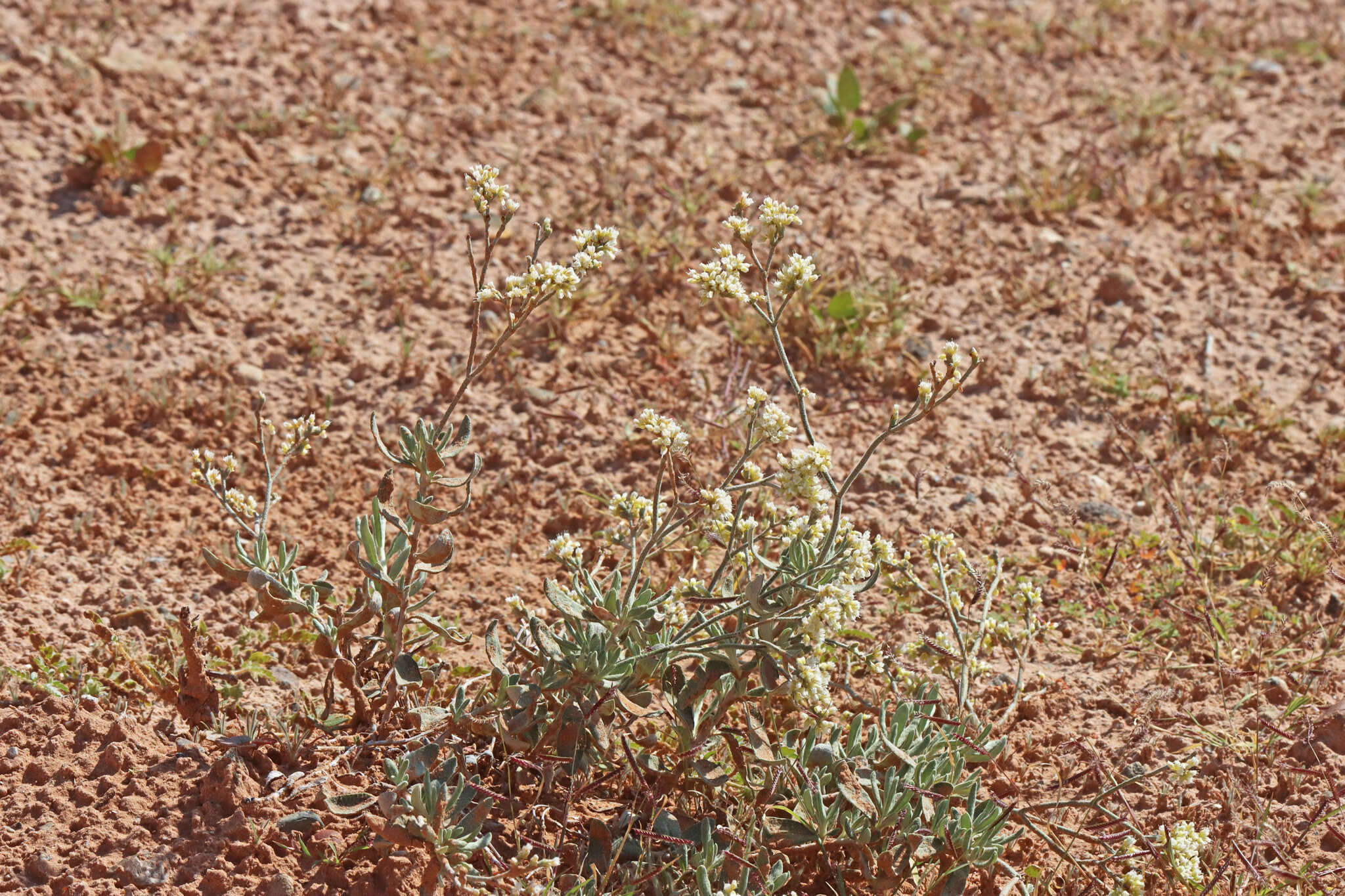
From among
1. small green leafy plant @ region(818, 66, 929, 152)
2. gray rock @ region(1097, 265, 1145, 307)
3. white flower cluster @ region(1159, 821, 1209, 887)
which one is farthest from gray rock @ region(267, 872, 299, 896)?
small green leafy plant @ region(818, 66, 929, 152)

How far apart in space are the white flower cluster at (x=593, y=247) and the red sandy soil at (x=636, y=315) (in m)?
1.36

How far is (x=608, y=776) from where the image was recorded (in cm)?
279

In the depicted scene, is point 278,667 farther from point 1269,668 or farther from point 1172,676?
point 1269,668

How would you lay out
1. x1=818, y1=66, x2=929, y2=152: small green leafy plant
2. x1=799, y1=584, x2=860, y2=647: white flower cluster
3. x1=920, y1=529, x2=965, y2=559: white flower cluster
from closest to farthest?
1. x1=799, y1=584, x2=860, y2=647: white flower cluster
2. x1=920, y1=529, x2=965, y2=559: white flower cluster
3. x1=818, y1=66, x2=929, y2=152: small green leafy plant

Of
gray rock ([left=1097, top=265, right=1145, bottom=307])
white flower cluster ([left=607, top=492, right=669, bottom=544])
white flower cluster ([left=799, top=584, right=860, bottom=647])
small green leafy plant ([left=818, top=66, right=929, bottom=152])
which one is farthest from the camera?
small green leafy plant ([left=818, top=66, right=929, bottom=152])

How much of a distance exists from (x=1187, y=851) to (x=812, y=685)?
977mm

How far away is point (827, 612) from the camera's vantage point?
2.50 m

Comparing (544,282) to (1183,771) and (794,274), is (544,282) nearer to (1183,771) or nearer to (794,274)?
(794,274)

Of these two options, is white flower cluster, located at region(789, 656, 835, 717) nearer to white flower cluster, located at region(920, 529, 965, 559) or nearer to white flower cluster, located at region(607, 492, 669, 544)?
white flower cluster, located at region(607, 492, 669, 544)

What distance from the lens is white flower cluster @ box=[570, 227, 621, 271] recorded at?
2.59 metres

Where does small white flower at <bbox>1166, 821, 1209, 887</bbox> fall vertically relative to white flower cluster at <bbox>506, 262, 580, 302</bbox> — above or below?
below

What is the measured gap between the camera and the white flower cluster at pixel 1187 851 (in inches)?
108

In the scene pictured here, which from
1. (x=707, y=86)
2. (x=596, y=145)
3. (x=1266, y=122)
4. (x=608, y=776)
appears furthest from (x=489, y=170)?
(x=1266, y=122)

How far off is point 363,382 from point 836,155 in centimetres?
255
